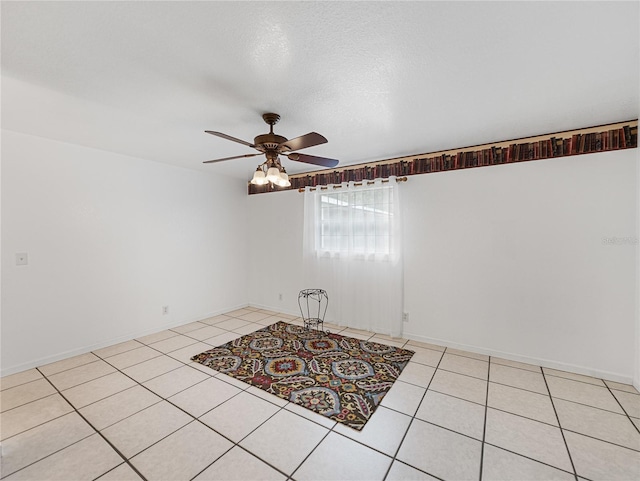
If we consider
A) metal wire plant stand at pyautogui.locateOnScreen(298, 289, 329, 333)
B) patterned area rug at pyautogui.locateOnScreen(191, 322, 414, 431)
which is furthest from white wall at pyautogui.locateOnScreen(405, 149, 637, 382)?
metal wire plant stand at pyautogui.locateOnScreen(298, 289, 329, 333)

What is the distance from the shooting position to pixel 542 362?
9.53 ft

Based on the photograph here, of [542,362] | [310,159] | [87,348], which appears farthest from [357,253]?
[87,348]

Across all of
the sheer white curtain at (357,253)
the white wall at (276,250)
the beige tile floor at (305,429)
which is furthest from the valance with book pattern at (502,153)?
the beige tile floor at (305,429)

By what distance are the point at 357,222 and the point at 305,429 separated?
109 inches

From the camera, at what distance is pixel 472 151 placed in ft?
10.6

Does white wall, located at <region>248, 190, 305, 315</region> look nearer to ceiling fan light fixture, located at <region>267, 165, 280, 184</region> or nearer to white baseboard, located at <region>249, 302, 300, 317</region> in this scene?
white baseboard, located at <region>249, 302, 300, 317</region>

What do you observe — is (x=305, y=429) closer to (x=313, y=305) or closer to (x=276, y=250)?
(x=313, y=305)

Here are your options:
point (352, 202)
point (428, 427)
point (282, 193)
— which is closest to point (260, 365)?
point (428, 427)

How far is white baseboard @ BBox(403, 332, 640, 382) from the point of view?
102 inches

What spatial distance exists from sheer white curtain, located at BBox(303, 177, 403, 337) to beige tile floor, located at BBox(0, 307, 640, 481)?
1123 millimetres

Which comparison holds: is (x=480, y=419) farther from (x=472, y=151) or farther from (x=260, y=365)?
(x=472, y=151)

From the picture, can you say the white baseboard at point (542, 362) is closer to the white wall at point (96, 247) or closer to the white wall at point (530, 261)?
the white wall at point (530, 261)

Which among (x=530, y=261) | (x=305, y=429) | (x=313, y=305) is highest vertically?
(x=530, y=261)

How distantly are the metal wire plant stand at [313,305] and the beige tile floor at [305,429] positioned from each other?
1737 millimetres
